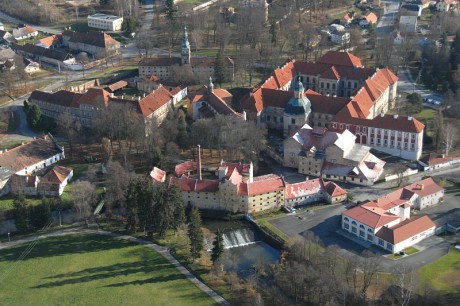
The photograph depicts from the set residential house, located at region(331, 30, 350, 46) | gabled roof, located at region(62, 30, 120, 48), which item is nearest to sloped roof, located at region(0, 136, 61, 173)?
gabled roof, located at region(62, 30, 120, 48)

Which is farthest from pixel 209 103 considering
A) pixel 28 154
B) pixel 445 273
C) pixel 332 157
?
pixel 445 273

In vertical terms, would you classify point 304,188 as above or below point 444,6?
below

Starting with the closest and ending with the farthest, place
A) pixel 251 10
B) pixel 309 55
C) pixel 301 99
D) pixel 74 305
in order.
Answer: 1. pixel 74 305
2. pixel 301 99
3. pixel 309 55
4. pixel 251 10

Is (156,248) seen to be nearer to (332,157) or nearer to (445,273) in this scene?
(332,157)

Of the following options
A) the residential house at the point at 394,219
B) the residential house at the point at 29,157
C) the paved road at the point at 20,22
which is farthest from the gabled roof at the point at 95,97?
the paved road at the point at 20,22

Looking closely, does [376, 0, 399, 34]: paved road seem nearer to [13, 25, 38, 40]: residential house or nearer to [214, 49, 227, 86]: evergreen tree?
[214, 49, 227, 86]: evergreen tree

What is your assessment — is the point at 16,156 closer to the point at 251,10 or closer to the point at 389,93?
the point at 389,93

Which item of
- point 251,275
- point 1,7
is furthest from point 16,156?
point 1,7
